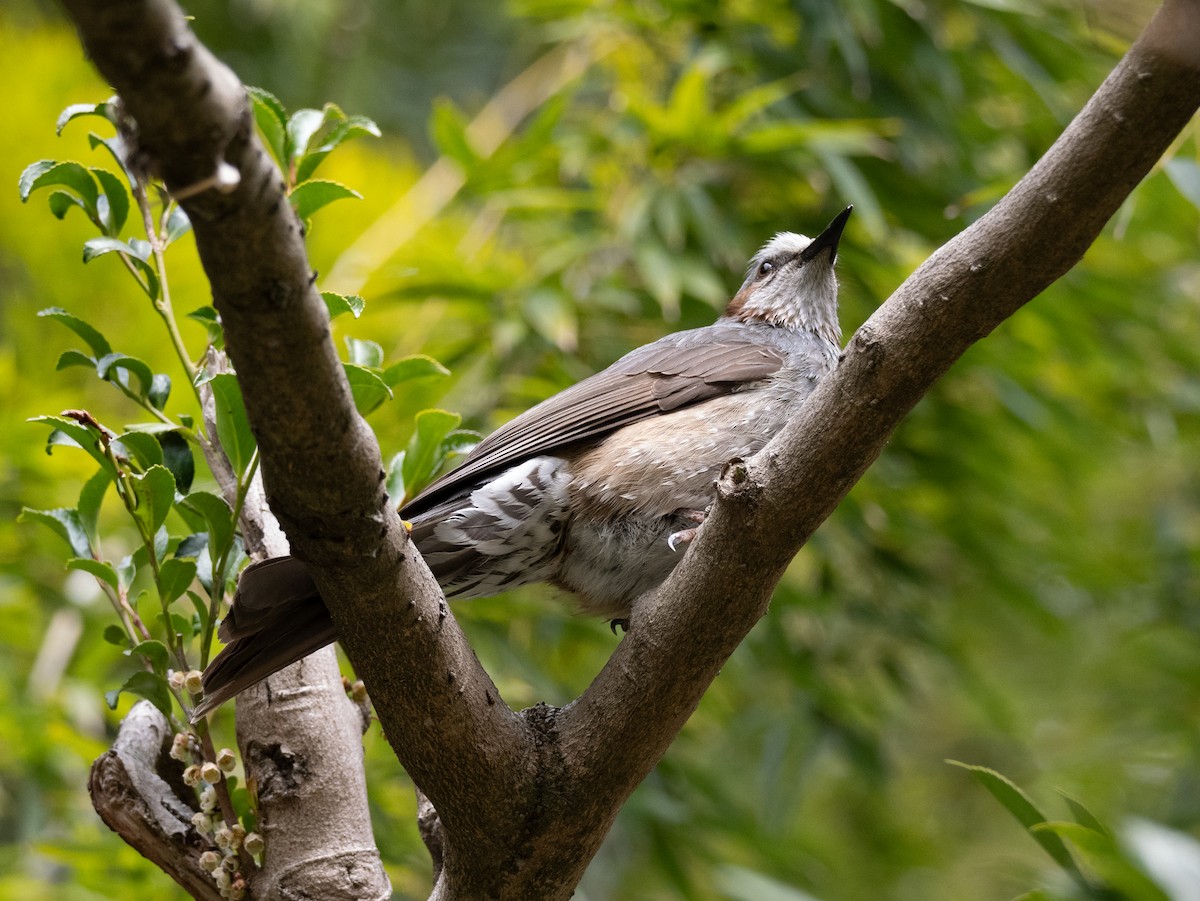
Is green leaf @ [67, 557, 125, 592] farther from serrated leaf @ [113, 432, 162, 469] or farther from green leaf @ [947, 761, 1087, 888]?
green leaf @ [947, 761, 1087, 888]

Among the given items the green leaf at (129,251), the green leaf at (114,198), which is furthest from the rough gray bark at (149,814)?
the green leaf at (114,198)

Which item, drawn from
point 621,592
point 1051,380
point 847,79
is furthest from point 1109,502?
point 621,592

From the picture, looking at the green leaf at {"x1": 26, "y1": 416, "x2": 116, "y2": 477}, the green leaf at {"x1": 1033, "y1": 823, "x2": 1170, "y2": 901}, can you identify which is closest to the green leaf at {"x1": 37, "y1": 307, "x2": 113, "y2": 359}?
the green leaf at {"x1": 26, "y1": 416, "x2": 116, "y2": 477}

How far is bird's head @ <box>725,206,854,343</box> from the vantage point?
12.5ft

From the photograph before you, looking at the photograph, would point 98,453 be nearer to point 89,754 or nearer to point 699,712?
point 89,754

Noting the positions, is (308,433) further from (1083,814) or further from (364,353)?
(1083,814)

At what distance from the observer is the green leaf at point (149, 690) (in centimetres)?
210

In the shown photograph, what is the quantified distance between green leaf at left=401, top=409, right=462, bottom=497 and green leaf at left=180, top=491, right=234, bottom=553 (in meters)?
0.45

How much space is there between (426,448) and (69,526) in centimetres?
70

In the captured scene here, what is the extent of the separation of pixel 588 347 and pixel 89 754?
83.3 inches

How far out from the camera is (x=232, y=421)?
202 centimetres

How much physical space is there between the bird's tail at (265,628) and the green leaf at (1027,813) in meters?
1.16

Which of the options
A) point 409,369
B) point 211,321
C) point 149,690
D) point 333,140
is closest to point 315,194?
point 333,140

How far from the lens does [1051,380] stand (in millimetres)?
5113
